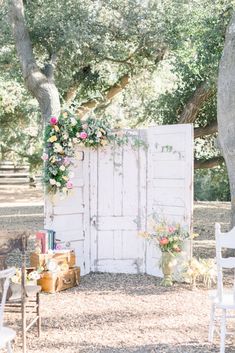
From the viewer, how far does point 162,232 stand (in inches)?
289

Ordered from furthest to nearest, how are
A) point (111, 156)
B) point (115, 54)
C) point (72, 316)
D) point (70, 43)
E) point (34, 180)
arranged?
1. point (34, 180)
2. point (115, 54)
3. point (70, 43)
4. point (111, 156)
5. point (72, 316)

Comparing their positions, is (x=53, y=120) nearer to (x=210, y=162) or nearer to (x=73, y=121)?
(x=73, y=121)

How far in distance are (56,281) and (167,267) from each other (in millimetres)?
1458

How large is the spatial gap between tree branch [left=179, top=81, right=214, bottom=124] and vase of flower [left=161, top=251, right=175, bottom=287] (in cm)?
446

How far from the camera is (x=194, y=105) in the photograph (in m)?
11.2

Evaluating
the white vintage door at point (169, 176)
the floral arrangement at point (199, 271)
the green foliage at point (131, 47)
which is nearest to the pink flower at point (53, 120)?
the green foliage at point (131, 47)

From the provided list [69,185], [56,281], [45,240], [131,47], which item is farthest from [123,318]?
[131,47]

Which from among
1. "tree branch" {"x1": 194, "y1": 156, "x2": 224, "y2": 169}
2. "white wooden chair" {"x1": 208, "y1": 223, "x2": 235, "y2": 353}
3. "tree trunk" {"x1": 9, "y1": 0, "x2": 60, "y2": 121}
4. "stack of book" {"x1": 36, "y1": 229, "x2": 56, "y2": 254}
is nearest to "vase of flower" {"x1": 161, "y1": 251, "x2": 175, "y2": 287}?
"stack of book" {"x1": 36, "y1": 229, "x2": 56, "y2": 254}

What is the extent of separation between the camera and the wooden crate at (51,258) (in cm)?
703

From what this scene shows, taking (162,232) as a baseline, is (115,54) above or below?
above

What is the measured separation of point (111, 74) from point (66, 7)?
224 cm

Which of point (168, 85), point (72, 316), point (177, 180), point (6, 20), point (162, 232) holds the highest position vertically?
point (6, 20)

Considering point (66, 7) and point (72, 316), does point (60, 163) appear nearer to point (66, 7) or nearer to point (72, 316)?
point (72, 316)

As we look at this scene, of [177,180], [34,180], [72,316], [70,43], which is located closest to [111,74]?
[70,43]
